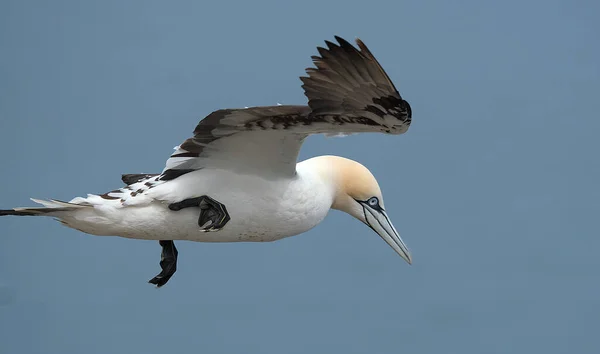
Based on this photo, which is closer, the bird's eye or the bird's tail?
the bird's tail

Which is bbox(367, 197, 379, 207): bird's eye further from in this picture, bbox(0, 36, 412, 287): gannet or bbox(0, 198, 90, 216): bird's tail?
bbox(0, 198, 90, 216): bird's tail

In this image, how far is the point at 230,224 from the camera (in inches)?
322

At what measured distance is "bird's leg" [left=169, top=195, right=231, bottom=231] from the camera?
812 centimetres

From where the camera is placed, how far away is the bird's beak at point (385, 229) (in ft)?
30.4

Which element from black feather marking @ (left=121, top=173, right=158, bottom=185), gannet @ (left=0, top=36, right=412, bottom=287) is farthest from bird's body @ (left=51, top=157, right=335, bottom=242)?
black feather marking @ (left=121, top=173, right=158, bottom=185)

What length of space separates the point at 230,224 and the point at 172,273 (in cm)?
114

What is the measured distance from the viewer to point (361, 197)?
914cm

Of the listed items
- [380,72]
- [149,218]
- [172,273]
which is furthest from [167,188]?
[380,72]

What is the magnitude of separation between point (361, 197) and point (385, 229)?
390 millimetres

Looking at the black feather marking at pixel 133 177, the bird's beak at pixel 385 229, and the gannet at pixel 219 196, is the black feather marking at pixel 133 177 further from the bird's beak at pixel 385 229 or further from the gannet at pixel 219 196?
the bird's beak at pixel 385 229

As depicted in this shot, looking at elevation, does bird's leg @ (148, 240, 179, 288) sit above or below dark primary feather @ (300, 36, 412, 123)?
below

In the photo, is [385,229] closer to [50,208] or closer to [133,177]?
[133,177]

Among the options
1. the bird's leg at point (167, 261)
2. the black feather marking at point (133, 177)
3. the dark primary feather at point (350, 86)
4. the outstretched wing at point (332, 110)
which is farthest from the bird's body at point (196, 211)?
the dark primary feather at point (350, 86)

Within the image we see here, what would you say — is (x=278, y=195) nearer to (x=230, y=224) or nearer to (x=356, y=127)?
(x=230, y=224)
